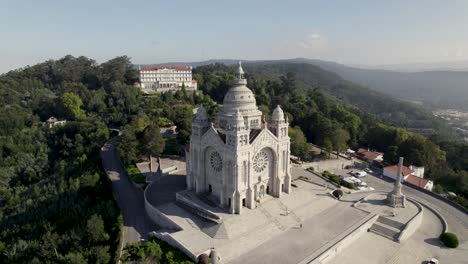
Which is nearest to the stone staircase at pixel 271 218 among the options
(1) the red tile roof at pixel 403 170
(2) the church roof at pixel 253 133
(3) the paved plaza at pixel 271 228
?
(3) the paved plaza at pixel 271 228

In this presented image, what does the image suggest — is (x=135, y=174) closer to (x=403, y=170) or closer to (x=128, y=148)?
(x=128, y=148)

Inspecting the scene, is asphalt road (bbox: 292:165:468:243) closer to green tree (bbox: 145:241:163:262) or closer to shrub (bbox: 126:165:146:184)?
shrub (bbox: 126:165:146:184)

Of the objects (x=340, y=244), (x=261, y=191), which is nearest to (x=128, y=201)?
(x=261, y=191)

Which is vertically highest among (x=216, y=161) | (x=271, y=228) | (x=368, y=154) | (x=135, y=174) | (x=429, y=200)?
(x=216, y=161)

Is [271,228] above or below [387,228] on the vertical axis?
above

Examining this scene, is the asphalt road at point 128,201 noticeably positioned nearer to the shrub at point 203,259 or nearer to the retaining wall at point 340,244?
the shrub at point 203,259

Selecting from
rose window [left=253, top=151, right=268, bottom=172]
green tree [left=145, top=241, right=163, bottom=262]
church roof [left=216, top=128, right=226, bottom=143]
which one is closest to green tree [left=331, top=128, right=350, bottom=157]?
rose window [left=253, top=151, right=268, bottom=172]

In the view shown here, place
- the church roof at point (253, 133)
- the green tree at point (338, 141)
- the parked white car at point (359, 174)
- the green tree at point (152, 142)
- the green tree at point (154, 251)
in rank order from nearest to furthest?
the green tree at point (154, 251)
the church roof at point (253, 133)
the parked white car at point (359, 174)
the green tree at point (152, 142)
the green tree at point (338, 141)
